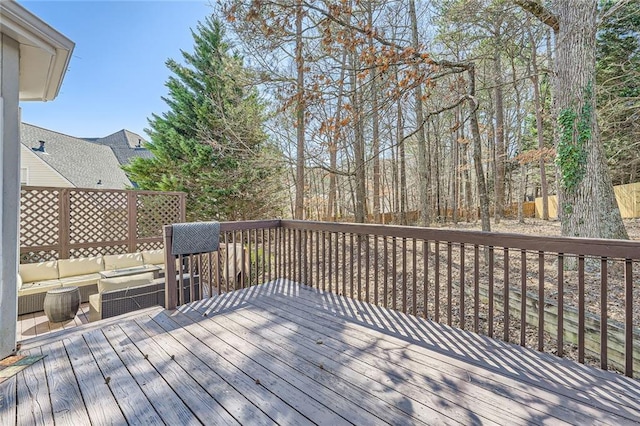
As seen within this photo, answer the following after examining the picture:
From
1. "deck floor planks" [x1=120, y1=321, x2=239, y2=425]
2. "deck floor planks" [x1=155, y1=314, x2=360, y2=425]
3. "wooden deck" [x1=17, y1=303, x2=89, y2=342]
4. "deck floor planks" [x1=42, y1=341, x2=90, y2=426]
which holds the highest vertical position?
"deck floor planks" [x1=155, y1=314, x2=360, y2=425]

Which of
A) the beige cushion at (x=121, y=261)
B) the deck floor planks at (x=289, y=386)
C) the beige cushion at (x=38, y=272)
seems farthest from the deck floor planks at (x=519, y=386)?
the beige cushion at (x=38, y=272)

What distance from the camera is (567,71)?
467 cm

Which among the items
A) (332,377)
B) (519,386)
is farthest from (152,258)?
(519,386)

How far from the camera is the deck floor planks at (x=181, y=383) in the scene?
5.12 ft

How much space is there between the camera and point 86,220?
6.38m

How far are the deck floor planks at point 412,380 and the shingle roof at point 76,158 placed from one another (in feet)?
40.4

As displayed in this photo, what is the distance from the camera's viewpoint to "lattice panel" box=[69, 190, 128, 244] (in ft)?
20.4

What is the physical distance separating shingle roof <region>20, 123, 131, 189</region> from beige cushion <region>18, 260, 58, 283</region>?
7429mm

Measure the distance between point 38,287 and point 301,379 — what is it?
16.6ft

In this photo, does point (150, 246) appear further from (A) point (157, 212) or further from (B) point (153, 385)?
(B) point (153, 385)

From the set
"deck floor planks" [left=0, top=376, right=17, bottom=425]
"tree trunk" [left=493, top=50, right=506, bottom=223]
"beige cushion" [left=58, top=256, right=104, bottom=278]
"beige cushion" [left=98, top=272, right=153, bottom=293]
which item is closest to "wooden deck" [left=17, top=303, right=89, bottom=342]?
"beige cushion" [left=98, top=272, right=153, bottom=293]

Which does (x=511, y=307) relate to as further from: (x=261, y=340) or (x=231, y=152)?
(x=231, y=152)

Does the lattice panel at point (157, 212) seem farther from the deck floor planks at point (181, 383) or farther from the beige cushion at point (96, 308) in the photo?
the deck floor planks at point (181, 383)

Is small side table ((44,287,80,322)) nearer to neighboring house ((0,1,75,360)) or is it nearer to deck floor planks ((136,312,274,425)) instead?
neighboring house ((0,1,75,360))
